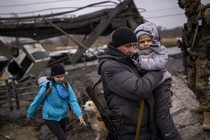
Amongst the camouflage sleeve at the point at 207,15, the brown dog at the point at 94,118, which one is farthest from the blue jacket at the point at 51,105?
the camouflage sleeve at the point at 207,15

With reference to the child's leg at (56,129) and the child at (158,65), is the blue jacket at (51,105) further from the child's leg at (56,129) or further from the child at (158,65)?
the child at (158,65)

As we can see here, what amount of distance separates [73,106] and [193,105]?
7.55 feet

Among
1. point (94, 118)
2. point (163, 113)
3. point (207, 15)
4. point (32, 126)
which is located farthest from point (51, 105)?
point (32, 126)

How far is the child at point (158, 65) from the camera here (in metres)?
2.26

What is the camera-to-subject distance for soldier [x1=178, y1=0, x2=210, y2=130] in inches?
165

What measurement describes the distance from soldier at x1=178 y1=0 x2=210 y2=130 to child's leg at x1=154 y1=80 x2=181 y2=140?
210cm

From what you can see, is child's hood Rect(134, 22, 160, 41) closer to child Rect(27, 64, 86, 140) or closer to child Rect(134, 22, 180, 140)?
child Rect(134, 22, 180, 140)

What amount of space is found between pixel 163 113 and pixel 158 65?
1.40ft

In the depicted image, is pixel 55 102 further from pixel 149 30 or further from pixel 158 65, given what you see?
pixel 158 65

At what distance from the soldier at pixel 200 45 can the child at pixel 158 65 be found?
197cm

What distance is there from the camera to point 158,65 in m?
2.23

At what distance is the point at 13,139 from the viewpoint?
6.92m

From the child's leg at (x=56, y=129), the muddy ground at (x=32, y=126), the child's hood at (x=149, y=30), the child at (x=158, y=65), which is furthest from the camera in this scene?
the muddy ground at (x=32, y=126)

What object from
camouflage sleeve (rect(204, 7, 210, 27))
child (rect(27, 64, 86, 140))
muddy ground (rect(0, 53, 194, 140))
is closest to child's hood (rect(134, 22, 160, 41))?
camouflage sleeve (rect(204, 7, 210, 27))
